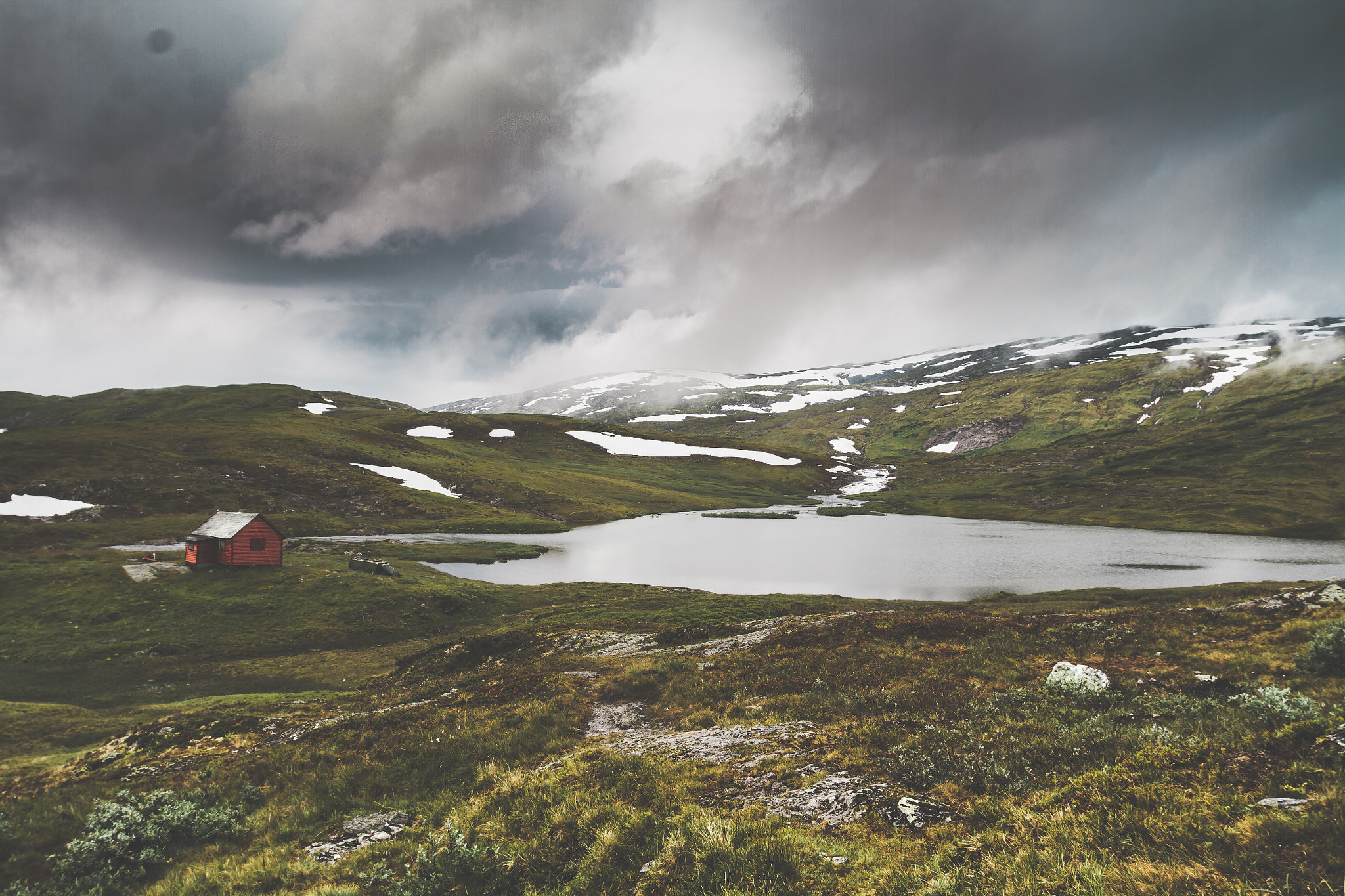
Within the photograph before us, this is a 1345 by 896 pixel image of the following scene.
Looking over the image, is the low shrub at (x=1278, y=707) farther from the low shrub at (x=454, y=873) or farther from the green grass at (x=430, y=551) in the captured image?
the green grass at (x=430, y=551)

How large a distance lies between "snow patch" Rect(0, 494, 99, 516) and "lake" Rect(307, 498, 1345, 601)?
148ft

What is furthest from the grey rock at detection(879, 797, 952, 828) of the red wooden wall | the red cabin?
the red wooden wall

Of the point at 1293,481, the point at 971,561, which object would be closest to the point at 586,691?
the point at 971,561

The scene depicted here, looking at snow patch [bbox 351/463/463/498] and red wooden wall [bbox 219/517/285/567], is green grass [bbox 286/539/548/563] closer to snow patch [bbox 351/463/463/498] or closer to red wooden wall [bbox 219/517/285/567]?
red wooden wall [bbox 219/517/285/567]

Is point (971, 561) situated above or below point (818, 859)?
below

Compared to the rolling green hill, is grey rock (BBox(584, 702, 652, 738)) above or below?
below

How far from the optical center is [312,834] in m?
11.6

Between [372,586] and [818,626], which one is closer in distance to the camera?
[818,626]

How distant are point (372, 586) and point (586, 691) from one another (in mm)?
43785

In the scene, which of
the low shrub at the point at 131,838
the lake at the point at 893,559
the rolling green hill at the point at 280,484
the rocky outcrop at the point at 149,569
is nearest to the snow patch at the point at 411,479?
the rolling green hill at the point at 280,484

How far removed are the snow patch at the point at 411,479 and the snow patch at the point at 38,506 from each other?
49088 millimetres

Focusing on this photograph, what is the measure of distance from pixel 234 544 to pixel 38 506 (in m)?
65.3

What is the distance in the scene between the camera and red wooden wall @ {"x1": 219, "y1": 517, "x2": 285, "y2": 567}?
197 feet

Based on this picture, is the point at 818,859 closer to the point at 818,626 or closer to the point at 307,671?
the point at 818,626
